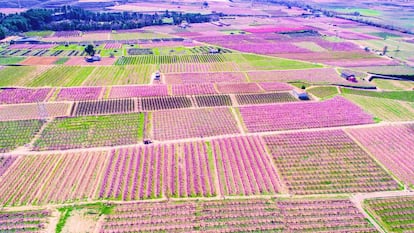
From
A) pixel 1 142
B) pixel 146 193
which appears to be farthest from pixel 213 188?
pixel 1 142

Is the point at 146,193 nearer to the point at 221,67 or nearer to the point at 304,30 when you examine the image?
the point at 221,67

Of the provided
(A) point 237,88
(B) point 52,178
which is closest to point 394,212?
(A) point 237,88

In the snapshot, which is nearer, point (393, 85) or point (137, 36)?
point (393, 85)

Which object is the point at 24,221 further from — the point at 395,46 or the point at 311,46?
the point at 395,46

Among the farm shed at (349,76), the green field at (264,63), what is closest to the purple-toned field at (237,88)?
the green field at (264,63)

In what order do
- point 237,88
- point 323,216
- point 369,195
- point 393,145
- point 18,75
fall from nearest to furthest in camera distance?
1. point 323,216
2. point 369,195
3. point 393,145
4. point 237,88
5. point 18,75

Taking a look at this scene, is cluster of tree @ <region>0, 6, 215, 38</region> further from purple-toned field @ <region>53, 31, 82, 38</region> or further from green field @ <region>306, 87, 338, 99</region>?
green field @ <region>306, 87, 338, 99</region>

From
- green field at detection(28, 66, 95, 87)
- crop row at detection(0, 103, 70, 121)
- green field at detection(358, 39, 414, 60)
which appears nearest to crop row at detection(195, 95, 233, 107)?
crop row at detection(0, 103, 70, 121)
